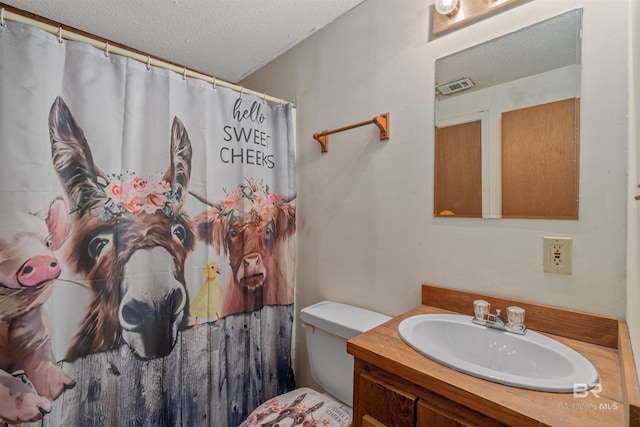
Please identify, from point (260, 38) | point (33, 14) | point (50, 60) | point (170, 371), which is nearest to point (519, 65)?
point (260, 38)

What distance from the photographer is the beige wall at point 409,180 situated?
839 mm

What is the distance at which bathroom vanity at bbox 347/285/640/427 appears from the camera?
0.56 meters

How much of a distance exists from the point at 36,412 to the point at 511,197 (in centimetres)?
178

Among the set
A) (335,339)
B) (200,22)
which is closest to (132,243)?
(335,339)

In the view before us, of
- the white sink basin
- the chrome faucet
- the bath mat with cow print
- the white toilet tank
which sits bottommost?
the bath mat with cow print

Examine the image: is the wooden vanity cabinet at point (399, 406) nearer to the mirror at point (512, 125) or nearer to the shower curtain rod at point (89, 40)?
the mirror at point (512, 125)

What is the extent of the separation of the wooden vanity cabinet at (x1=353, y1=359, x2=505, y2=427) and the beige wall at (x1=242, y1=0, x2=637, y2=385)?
48 cm

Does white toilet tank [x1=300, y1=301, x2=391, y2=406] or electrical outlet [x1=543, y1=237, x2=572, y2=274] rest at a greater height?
electrical outlet [x1=543, y1=237, x2=572, y2=274]

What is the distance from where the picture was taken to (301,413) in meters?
1.18

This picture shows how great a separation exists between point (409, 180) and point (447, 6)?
67cm

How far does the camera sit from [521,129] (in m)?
0.98

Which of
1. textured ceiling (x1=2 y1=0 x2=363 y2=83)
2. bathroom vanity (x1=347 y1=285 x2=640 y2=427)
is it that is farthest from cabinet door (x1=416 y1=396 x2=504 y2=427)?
textured ceiling (x1=2 y1=0 x2=363 y2=83)

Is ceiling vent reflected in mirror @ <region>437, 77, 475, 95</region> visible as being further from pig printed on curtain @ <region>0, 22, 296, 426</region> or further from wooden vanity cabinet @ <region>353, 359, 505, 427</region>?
wooden vanity cabinet @ <region>353, 359, 505, 427</region>

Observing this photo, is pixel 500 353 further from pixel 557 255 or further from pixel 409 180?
pixel 409 180
